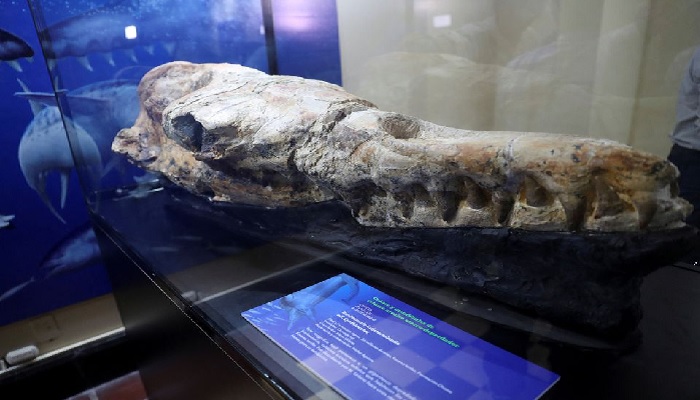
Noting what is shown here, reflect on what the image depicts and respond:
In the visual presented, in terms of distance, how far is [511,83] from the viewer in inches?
75.6

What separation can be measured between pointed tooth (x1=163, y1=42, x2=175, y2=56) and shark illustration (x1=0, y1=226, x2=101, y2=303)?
3.63 ft

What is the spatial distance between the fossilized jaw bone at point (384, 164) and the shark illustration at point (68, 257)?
0.68 metres

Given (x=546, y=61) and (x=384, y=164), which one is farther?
(x=546, y=61)

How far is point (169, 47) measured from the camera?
287 centimetres

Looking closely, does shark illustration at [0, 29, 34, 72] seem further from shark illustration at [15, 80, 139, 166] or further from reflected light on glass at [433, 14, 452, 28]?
reflected light on glass at [433, 14, 452, 28]

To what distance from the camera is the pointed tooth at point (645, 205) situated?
3.42ft

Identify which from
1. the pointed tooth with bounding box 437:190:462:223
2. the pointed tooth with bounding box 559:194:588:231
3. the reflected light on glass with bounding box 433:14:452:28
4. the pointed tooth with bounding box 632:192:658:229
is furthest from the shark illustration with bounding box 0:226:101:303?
the pointed tooth with bounding box 632:192:658:229

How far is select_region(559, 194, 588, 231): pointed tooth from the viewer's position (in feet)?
3.62

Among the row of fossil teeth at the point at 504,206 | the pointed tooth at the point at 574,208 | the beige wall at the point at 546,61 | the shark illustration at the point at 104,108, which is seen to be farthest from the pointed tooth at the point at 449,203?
the shark illustration at the point at 104,108

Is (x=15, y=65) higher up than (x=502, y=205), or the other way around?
(x=15, y=65)

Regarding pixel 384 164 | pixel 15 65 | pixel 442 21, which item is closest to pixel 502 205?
pixel 384 164

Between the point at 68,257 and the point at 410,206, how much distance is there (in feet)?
7.42

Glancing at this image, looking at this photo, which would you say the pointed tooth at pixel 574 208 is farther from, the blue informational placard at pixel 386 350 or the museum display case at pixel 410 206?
the blue informational placard at pixel 386 350

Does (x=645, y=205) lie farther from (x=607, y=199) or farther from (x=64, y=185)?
(x=64, y=185)
